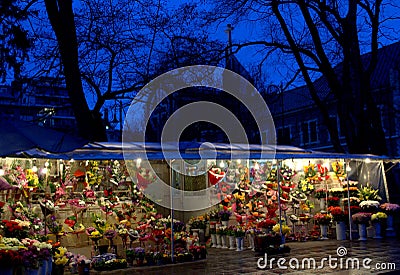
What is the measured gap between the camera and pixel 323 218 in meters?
14.9

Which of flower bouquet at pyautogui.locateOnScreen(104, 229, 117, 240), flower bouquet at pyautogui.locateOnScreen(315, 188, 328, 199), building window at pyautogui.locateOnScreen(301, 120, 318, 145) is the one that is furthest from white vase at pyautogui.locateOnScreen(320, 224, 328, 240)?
building window at pyautogui.locateOnScreen(301, 120, 318, 145)

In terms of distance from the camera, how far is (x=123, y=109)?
19188mm

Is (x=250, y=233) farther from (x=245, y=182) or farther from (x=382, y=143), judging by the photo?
(x=382, y=143)

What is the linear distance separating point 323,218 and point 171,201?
5.72 m

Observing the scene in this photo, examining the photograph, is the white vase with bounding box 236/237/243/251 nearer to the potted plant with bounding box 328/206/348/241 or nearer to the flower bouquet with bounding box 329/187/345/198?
the potted plant with bounding box 328/206/348/241

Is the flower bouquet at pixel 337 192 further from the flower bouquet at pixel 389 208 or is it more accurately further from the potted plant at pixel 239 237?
the potted plant at pixel 239 237

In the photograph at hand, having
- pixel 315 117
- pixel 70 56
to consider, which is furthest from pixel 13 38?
pixel 315 117

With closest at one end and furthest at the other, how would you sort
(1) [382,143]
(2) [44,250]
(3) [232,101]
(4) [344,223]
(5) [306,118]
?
(2) [44,250], (4) [344,223], (1) [382,143], (3) [232,101], (5) [306,118]

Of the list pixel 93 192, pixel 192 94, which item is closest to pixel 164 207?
pixel 93 192

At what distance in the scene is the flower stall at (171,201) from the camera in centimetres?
1096

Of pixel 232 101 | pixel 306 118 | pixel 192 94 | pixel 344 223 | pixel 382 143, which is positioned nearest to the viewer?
pixel 344 223

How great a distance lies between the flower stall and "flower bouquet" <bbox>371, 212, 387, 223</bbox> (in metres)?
0.13

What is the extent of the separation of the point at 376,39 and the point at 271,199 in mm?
8366

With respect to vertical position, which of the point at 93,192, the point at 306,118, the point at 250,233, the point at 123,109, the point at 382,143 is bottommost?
the point at 250,233
